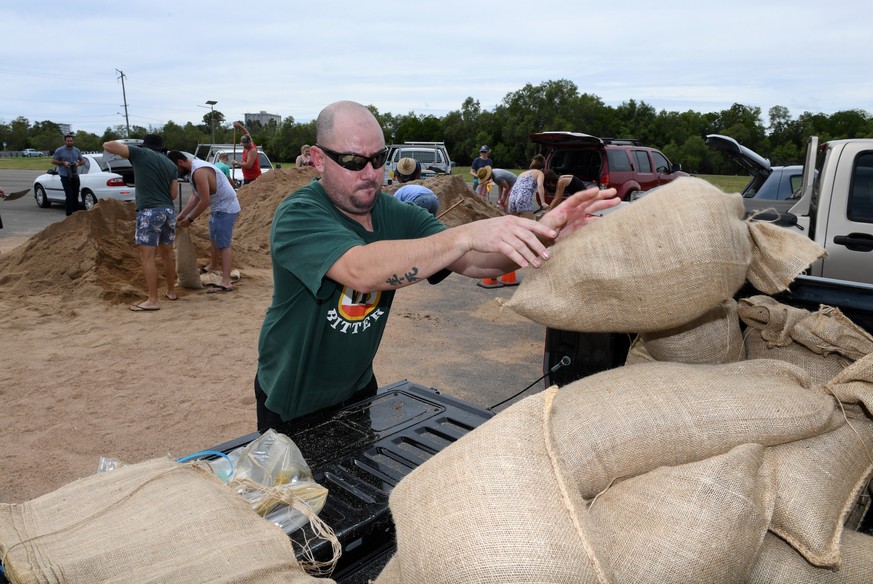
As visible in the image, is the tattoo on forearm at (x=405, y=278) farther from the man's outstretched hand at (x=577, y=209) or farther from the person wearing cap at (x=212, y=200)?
the person wearing cap at (x=212, y=200)

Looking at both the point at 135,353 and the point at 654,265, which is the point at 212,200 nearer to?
the point at 135,353

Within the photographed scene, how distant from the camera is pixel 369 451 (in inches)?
70.3

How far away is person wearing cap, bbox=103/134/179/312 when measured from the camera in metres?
6.59

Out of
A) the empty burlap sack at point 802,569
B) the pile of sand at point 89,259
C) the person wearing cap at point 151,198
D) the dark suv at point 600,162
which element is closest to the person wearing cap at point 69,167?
the pile of sand at point 89,259

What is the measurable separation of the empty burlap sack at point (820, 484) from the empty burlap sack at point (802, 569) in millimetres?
66

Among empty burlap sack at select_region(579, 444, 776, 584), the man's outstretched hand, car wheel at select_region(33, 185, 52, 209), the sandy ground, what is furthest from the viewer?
car wheel at select_region(33, 185, 52, 209)

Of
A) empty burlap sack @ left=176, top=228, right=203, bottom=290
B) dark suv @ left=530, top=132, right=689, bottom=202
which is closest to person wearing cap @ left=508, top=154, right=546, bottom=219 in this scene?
empty burlap sack @ left=176, top=228, right=203, bottom=290

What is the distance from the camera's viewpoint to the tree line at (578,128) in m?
31.9

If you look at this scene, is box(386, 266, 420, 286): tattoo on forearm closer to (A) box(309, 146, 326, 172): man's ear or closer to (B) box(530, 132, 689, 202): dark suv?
(A) box(309, 146, 326, 172): man's ear

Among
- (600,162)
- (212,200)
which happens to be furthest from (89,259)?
(600,162)

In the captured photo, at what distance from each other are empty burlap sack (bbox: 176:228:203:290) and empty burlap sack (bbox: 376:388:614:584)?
7323mm

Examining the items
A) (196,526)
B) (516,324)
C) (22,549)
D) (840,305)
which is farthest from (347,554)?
(516,324)

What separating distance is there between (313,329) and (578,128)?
42.8 m

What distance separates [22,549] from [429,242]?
1154mm
